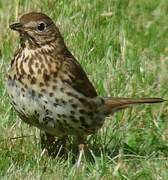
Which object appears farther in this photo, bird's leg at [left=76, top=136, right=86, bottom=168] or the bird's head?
bird's leg at [left=76, top=136, right=86, bottom=168]

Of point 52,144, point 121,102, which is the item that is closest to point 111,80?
point 121,102

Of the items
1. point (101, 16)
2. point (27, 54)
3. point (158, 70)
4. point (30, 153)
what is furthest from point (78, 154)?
point (101, 16)

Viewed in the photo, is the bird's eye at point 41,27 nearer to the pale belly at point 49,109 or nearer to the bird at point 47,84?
the bird at point 47,84

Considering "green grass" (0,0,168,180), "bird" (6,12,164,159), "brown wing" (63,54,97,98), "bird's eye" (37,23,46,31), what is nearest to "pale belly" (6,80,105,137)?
"bird" (6,12,164,159)

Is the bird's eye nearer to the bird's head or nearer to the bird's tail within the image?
the bird's head

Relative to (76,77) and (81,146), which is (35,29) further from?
(81,146)

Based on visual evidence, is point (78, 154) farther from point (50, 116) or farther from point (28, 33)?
point (28, 33)

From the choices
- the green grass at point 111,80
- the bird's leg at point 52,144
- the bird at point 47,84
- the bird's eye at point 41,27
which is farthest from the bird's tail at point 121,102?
the bird's eye at point 41,27
